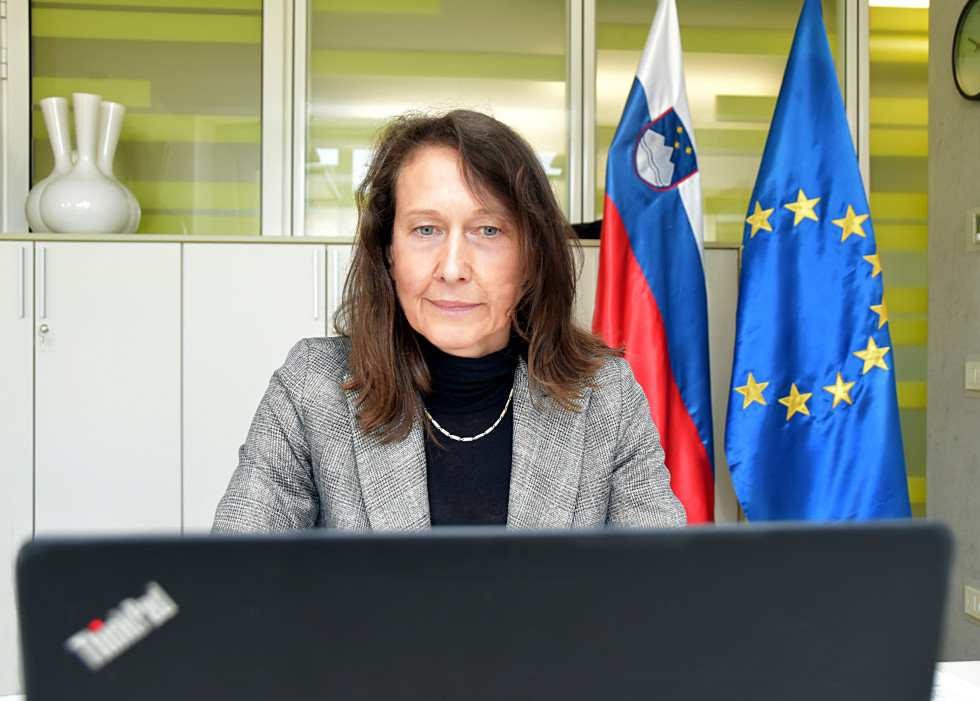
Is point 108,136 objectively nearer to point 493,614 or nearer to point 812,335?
point 812,335

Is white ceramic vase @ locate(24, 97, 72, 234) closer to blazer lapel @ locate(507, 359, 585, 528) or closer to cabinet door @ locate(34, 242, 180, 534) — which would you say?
cabinet door @ locate(34, 242, 180, 534)

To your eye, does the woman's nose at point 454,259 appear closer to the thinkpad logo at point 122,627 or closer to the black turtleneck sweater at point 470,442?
the black turtleneck sweater at point 470,442

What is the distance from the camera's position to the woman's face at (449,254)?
1.08 m

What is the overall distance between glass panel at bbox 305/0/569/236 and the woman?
6.01ft

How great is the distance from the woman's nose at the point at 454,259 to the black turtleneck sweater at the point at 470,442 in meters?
0.17

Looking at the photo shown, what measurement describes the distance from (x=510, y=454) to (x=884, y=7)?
9.63 ft

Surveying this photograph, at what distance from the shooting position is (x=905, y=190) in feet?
9.86

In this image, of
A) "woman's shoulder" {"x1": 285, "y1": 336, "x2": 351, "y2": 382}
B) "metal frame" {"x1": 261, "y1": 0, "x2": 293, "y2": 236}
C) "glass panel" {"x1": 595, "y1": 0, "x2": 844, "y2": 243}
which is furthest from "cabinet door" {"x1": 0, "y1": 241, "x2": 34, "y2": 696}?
"glass panel" {"x1": 595, "y1": 0, "x2": 844, "y2": 243}

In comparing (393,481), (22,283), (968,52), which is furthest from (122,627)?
(968,52)

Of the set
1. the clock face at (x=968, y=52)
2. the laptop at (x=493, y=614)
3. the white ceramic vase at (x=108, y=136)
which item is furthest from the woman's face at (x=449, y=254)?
the clock face at (x=968, y=52)

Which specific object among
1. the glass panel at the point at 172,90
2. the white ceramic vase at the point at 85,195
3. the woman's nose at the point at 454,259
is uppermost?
the glass panel at the point at 172,90

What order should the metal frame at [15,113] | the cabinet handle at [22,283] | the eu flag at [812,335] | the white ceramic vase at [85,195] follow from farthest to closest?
the metal frame at [15,113] < the white ceramic vase at [85,195] < the cabinet handle at [22,283] < the eu flag at [812,335]

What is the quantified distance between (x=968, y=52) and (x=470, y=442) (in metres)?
2.28

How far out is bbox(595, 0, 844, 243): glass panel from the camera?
299 cm
